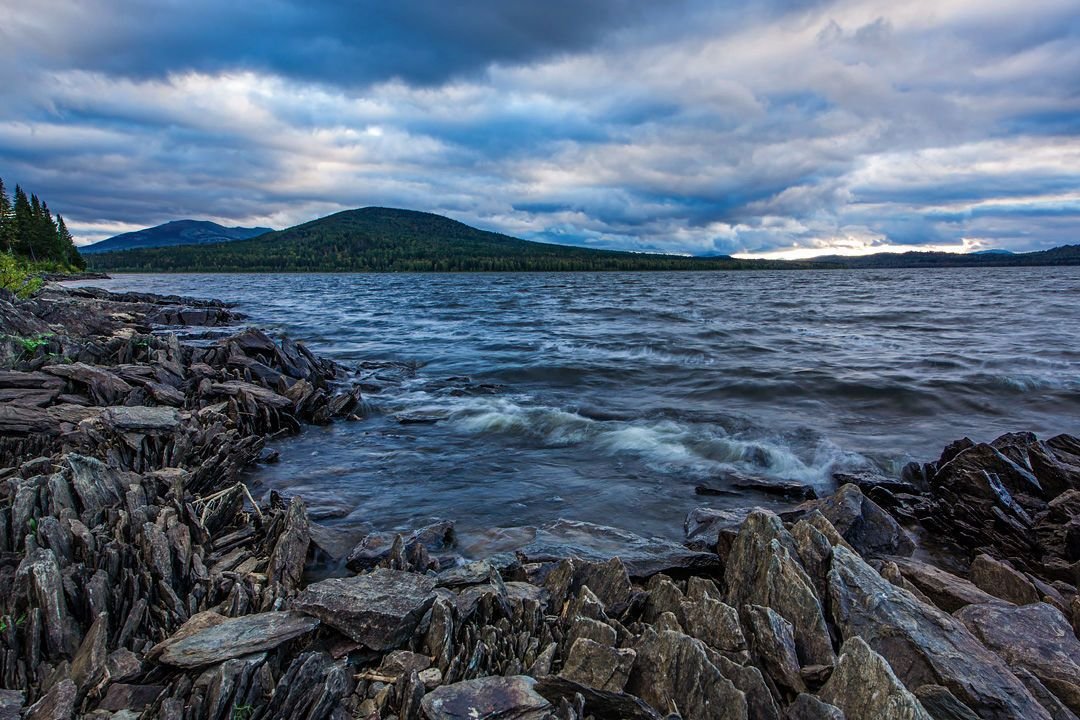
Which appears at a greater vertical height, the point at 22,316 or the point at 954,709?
the point at 22,316

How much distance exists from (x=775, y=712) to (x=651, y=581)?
6.55 ft

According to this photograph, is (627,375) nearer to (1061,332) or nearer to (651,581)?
(651,581)

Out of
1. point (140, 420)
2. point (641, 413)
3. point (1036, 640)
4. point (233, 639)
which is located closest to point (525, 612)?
point (233, 639)

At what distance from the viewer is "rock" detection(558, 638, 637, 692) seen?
4098 millimetres

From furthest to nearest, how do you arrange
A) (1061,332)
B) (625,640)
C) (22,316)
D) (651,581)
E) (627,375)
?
(1061,332) → (627,375) → (22,316) → (651,581) → (625,640)

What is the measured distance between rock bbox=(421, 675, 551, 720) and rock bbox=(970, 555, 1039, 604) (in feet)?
17.8

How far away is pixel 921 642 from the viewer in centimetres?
443

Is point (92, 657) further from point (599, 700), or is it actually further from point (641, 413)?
point (641, 413)

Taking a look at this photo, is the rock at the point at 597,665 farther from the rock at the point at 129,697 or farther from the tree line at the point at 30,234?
the tree line at the point at 30,234

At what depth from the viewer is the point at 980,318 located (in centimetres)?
3812

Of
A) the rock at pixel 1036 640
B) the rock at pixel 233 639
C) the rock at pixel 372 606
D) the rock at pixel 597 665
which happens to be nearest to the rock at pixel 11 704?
the rock at pixel 233 639

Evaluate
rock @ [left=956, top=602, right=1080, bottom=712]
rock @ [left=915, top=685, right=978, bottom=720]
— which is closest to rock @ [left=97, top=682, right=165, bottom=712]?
rock @ [left=915, top=685, right=978, bottom=720]

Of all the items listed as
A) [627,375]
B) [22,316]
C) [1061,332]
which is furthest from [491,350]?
[1061,332]

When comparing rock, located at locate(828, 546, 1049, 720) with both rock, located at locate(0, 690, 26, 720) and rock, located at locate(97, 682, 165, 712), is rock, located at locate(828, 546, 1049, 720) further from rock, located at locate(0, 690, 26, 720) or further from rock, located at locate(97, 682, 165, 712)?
rock, located at locate(0, 690, 26, 720)
